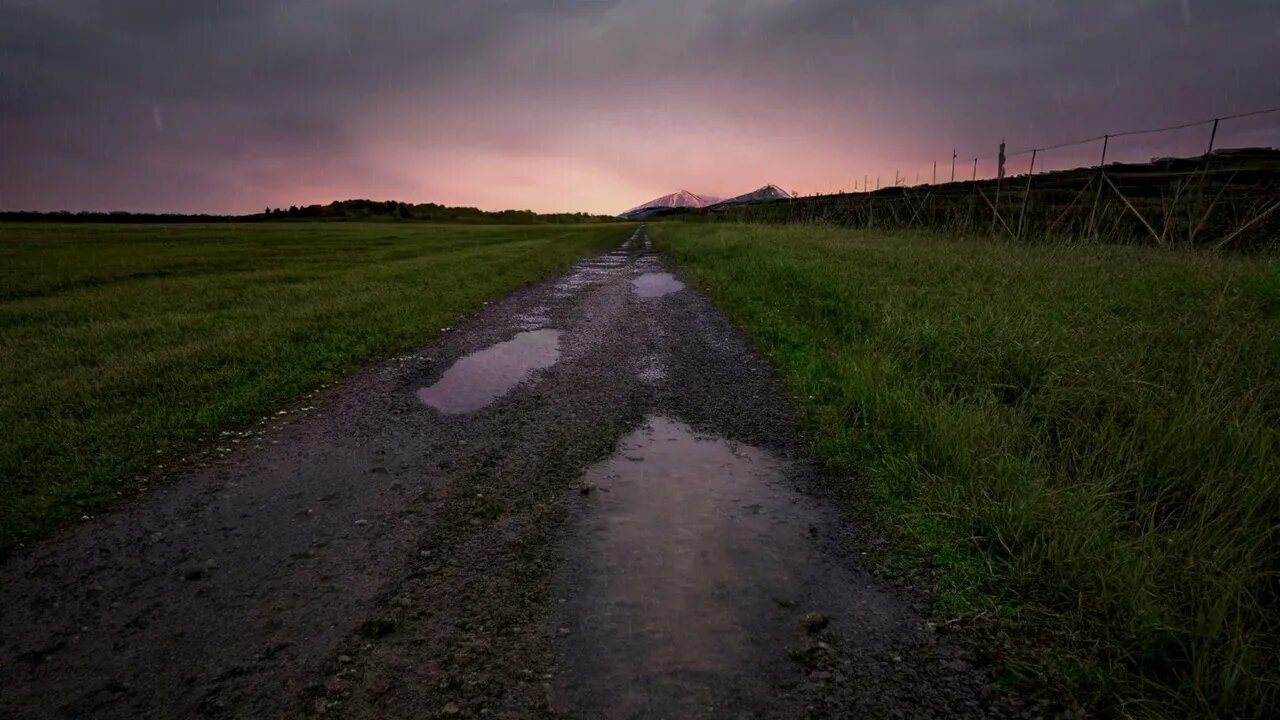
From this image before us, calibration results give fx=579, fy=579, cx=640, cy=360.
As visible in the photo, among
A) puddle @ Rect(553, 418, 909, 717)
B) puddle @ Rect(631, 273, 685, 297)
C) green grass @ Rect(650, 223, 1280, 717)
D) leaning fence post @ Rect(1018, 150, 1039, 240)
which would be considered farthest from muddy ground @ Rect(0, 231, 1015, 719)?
leaning fence post @ Rect(1018, 150, 1039, 240)

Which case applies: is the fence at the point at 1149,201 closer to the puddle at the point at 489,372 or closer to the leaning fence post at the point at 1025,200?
the leaning fence post at the point at 1025,200

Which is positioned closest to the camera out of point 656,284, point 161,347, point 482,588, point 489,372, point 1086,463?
point 482,588

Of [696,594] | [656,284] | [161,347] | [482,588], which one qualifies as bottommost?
[696,594]

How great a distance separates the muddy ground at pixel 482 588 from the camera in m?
2.61

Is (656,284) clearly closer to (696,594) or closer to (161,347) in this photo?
(161,347)

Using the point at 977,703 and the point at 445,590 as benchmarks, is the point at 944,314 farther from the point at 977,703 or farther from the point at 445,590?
the point at 445,590

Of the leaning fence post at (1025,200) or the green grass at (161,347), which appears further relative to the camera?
the leaning fence post at (1025,200)

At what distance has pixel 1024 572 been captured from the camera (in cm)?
326

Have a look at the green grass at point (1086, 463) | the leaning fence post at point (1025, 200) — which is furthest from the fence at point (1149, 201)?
the green grass at point (1086, 463)

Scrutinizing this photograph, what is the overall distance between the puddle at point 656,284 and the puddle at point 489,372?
561 centimetres

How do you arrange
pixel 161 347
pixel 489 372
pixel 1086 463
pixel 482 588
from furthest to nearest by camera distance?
pixel 161 347 → pixel 489 372 → pixel 1086 463 → pixel 482 588

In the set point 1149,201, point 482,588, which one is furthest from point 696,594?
point 1149,201

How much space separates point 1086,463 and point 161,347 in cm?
1205

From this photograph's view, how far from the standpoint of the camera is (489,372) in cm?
807
